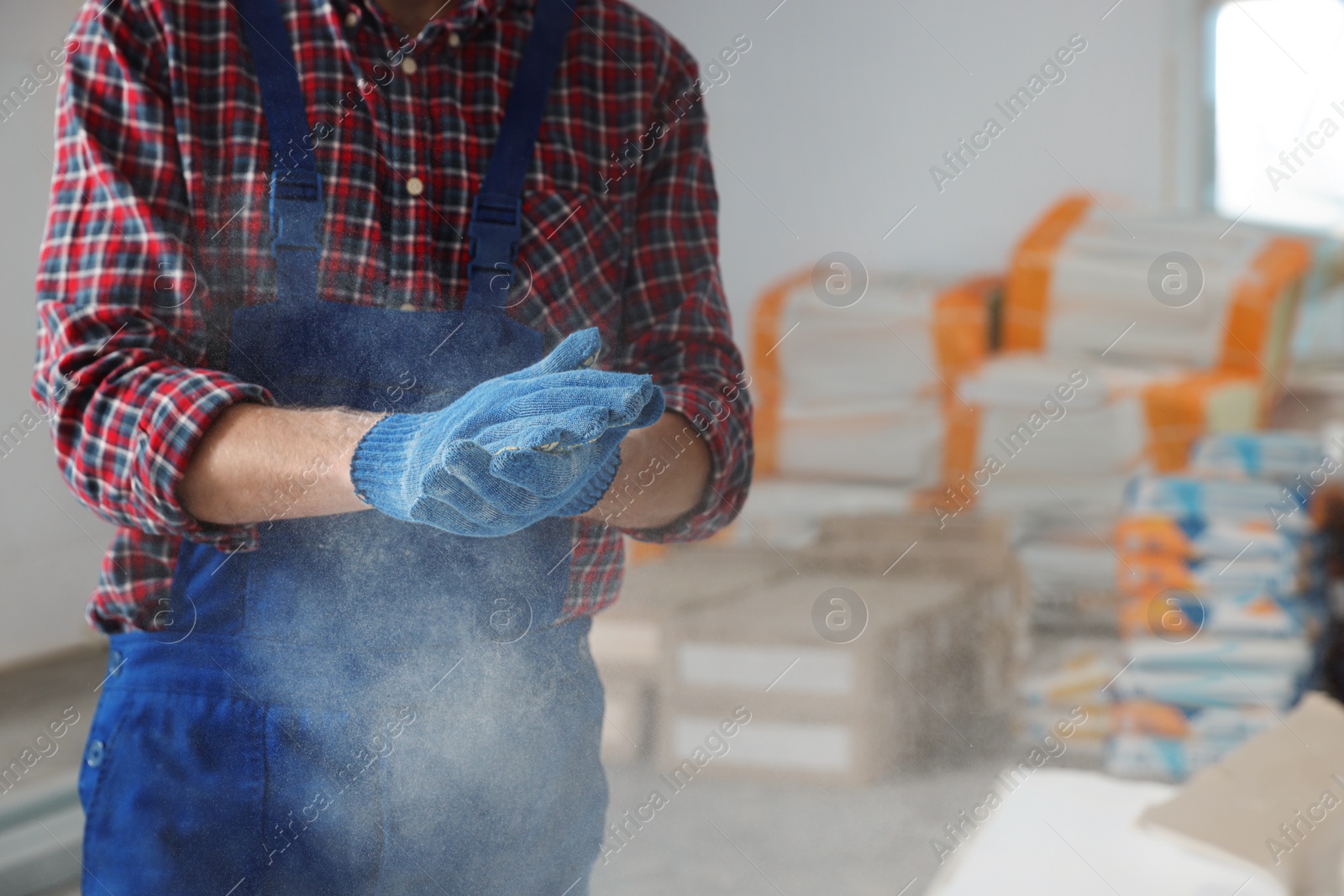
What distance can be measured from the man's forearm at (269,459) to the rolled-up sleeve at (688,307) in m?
0.18

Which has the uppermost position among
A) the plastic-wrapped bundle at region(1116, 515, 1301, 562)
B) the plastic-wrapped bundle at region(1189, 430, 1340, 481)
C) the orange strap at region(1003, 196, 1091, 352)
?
the orange strap at region(1003, 196, 1091, 352)

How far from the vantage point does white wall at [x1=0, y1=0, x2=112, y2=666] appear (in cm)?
61

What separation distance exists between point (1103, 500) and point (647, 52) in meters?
0.48

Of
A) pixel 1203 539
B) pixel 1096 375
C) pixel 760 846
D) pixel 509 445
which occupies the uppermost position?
pixel 509 445

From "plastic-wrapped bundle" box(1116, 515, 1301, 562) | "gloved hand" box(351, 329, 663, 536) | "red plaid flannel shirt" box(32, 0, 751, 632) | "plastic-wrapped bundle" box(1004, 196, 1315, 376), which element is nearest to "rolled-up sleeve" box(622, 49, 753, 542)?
"red plaid flannel shirt" box(32, 0, 751, 632)

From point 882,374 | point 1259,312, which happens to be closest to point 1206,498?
point 1259,312

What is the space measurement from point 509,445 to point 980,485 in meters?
0.47

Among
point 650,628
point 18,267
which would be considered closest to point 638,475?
point 650,628

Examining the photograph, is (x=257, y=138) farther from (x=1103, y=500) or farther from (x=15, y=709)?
(x=1103, y=500)

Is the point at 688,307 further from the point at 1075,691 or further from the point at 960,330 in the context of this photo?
the point at 1075,691

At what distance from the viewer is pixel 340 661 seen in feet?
1.87

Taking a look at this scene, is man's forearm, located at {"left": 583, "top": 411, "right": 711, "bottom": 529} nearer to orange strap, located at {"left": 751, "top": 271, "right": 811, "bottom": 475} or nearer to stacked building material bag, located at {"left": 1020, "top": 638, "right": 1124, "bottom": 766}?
orange strap, located at {"left": 751, "top": 271, "right": 811, "bottom": 475}

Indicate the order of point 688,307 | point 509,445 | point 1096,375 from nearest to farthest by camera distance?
point 509,445 < point 688,307 < point 1096,375

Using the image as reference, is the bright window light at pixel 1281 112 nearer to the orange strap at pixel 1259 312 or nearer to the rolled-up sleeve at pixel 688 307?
the orange strap at pixel 1259 312
